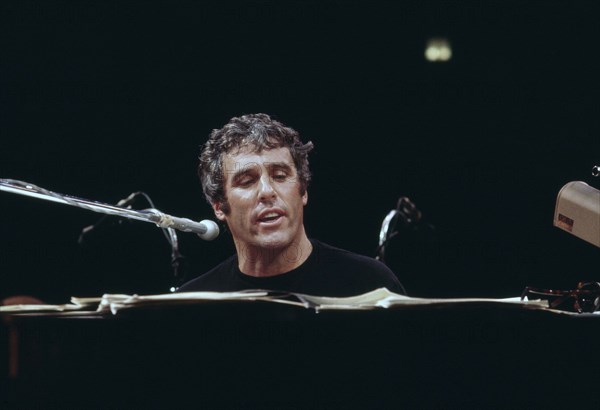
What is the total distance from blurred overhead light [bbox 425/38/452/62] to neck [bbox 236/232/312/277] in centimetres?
144

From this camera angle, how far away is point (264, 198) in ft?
8.32

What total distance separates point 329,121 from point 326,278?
1202 mm

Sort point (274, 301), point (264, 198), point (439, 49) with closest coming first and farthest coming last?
point (274, 301), point (264, 198), point (439, 49)

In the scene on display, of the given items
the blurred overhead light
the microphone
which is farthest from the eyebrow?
the blurred overhead light

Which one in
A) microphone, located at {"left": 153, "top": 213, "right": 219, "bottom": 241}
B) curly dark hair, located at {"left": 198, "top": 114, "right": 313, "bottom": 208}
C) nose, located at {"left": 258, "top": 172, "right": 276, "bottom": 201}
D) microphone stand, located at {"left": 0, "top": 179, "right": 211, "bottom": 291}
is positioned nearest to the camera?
microphone stand, located at {"left": 0, "top": 179, "right": 211, "bottom": 291}

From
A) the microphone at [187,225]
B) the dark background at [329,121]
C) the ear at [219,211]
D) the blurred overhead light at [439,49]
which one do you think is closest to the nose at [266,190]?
the ear at [219,211]

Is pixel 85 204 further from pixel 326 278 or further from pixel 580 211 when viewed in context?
pixel 326 278

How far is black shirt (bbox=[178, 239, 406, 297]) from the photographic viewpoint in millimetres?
2568

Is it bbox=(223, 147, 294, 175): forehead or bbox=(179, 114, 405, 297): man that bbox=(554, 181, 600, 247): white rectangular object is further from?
bbox=(223, 147, 294, 175): forehead

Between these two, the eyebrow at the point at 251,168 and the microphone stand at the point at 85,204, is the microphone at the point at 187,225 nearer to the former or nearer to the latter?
the microphone stand at the point at 85,204

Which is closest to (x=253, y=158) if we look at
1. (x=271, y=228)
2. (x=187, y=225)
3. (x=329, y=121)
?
(x=271, y=228)

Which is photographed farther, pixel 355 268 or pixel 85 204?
pixel 355 268

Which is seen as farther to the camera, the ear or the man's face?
the ear

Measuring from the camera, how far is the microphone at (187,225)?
5.66 feet
